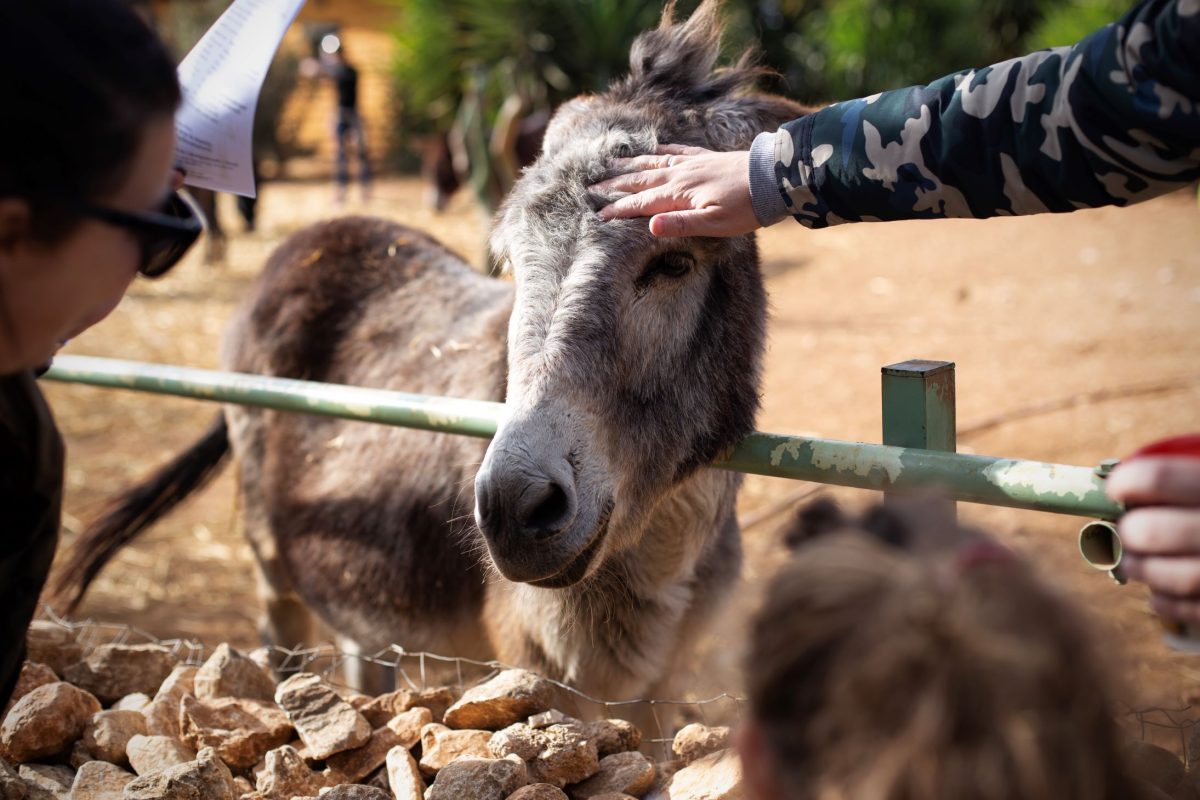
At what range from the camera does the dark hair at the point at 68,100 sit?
1117 mm

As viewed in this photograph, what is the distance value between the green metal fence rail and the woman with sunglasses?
955 millimetres

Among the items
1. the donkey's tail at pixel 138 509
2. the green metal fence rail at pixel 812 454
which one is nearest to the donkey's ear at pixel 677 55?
the green metal fence rail at pixel 812 454

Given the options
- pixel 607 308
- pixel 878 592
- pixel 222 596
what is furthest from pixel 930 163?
pixel 222 596

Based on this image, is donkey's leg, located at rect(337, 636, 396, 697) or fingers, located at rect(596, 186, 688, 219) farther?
donkey's leg, located at rect(337, 636, 396, 697)

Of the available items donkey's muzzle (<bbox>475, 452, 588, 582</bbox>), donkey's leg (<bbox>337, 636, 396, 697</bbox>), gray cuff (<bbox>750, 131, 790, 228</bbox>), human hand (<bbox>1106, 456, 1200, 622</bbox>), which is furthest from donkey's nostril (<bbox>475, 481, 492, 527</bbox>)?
donkey's leg (<bbox>337, 636, 396, 697</bbox>)

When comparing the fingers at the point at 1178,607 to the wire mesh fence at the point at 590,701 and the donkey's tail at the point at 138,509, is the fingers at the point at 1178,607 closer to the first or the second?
the wire mesh fence at the point at 590,701

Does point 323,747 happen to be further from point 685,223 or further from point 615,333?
point 685,223

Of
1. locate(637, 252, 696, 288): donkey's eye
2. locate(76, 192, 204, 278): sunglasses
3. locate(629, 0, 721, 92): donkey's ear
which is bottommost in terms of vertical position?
locate(76, 192, 204, 278): sunglasses

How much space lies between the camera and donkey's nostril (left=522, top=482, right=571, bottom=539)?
1863 mm

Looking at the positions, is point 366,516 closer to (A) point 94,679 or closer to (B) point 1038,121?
(A) point 94,679

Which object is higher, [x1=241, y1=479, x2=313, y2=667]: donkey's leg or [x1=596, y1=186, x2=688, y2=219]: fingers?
[x1=596, y1=186, x2=688, y2=219]: fingers

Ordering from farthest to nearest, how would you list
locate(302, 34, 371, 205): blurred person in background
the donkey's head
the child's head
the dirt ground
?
locate(302, 34, 371, 205): blurred person in background
the dirt ground
the donkey's head
the child's head

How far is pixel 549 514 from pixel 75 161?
1016 millimetres

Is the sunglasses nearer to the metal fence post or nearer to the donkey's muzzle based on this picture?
the donkey's muzzle
